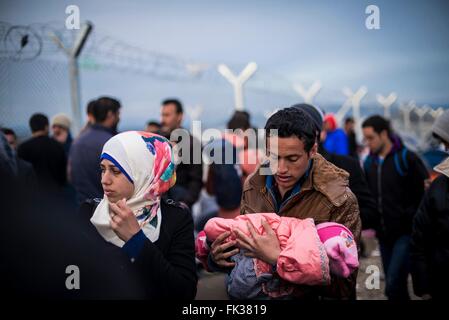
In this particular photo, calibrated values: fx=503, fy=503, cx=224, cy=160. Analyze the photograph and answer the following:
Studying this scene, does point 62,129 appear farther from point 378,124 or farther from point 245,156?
point 378,124

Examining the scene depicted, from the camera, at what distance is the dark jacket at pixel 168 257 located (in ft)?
6.87

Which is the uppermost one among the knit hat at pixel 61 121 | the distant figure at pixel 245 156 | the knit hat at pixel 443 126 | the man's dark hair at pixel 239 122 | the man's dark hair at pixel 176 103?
the man's dark hair at pixel 176 103

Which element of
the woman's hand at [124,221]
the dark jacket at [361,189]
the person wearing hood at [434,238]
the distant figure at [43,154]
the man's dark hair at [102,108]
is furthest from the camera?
the distant figure at [43,154]

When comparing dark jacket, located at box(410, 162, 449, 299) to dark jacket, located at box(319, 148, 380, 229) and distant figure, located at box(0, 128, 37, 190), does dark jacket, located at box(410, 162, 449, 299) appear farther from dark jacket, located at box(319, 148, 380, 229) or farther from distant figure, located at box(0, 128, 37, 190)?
distant figure, located at box(0, 128, 37, 190)

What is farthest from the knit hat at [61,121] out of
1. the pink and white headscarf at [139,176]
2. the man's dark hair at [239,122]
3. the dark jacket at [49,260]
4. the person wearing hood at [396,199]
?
the pink and white headscarf at [139,176]

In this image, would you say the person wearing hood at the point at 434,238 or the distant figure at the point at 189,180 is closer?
the person wearing hood at the point at 434,238

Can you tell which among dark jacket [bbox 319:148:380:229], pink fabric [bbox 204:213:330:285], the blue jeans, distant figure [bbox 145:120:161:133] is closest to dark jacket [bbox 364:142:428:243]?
the blue jeans

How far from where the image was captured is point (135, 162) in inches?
86.9

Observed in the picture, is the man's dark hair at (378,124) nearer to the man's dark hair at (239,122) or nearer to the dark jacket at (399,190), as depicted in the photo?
the dark jacket at (399,190)

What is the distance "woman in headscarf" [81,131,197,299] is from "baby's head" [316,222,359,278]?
630mm

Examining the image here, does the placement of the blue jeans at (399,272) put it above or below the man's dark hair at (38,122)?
below

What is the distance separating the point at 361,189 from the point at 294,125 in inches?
46.8

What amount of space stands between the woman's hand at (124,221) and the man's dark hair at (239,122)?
11.0ft

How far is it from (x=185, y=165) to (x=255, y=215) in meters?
2.68
